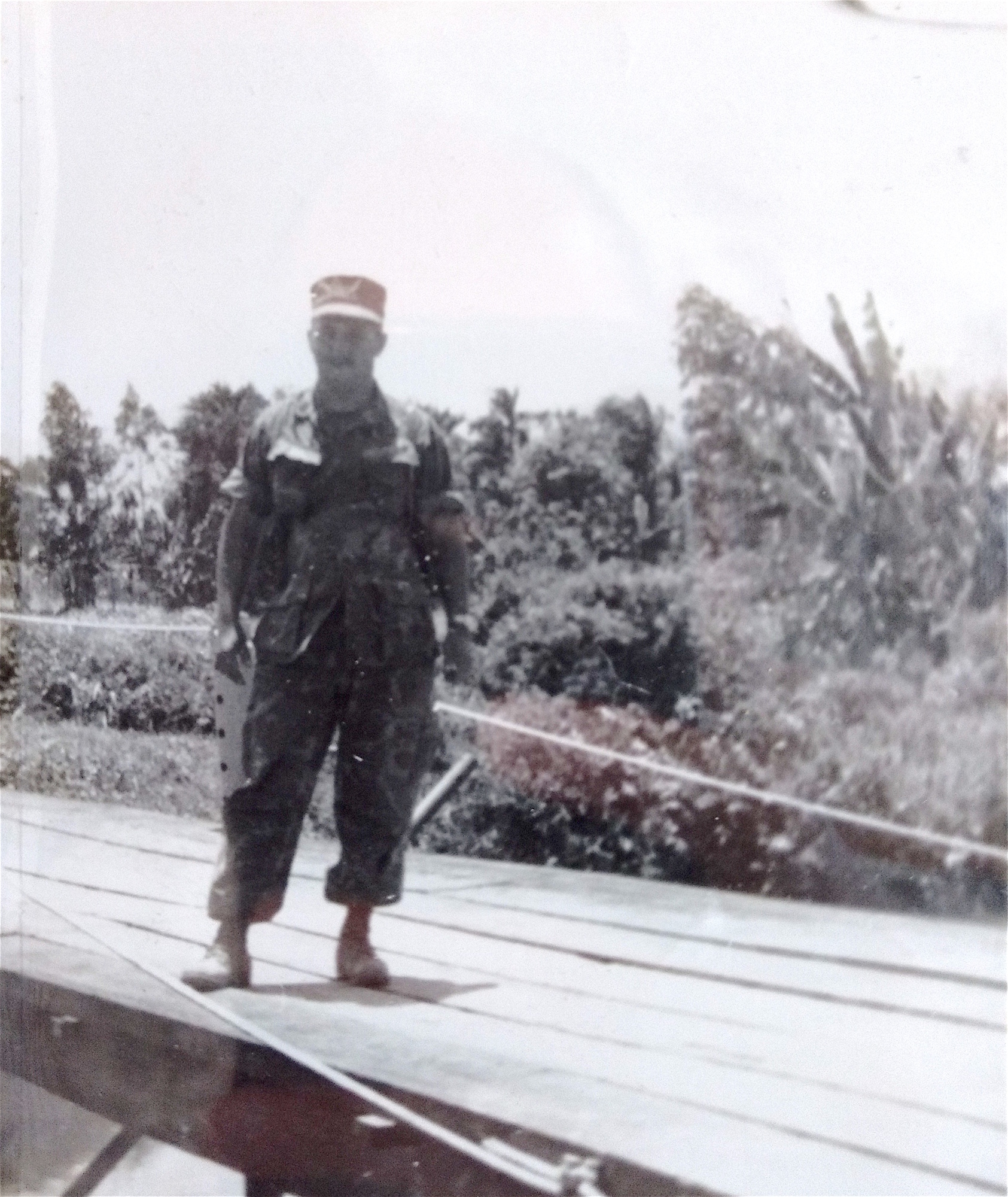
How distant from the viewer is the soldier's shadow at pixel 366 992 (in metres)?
2.20

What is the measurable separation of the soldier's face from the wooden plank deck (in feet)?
2.42

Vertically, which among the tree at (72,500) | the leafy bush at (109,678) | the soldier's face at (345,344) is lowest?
the leafy bush at (109,678)

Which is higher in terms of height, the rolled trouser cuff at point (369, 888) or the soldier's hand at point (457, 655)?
the soldier's hand at point (457, 655)

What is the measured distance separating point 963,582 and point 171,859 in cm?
129

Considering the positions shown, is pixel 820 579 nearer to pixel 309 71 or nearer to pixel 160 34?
pixel 309 71

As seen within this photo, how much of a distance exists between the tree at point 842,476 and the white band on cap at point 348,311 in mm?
462

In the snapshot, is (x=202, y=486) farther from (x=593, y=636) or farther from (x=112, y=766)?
(x=593, y=636)

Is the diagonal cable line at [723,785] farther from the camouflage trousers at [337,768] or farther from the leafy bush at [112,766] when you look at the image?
the leafy bush at [112,766]

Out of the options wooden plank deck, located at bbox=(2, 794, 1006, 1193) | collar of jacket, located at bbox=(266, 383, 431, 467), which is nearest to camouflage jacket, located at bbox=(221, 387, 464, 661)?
collar of jacket, located at bbox=(266, 383, 431, 467)

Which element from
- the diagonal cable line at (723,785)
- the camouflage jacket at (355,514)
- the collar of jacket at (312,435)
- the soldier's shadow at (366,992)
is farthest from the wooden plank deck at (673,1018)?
the collar of jacket at (312,435)

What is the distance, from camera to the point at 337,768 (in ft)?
7.34

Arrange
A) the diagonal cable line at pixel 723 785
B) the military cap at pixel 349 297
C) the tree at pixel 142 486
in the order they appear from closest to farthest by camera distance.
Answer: the diagonal cable line at pixel 723 785 → the military cap at pixel 349 297 → the tree at pixel 142 486

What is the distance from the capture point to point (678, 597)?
2.11 m

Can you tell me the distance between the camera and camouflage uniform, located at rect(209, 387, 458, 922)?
2199mm
